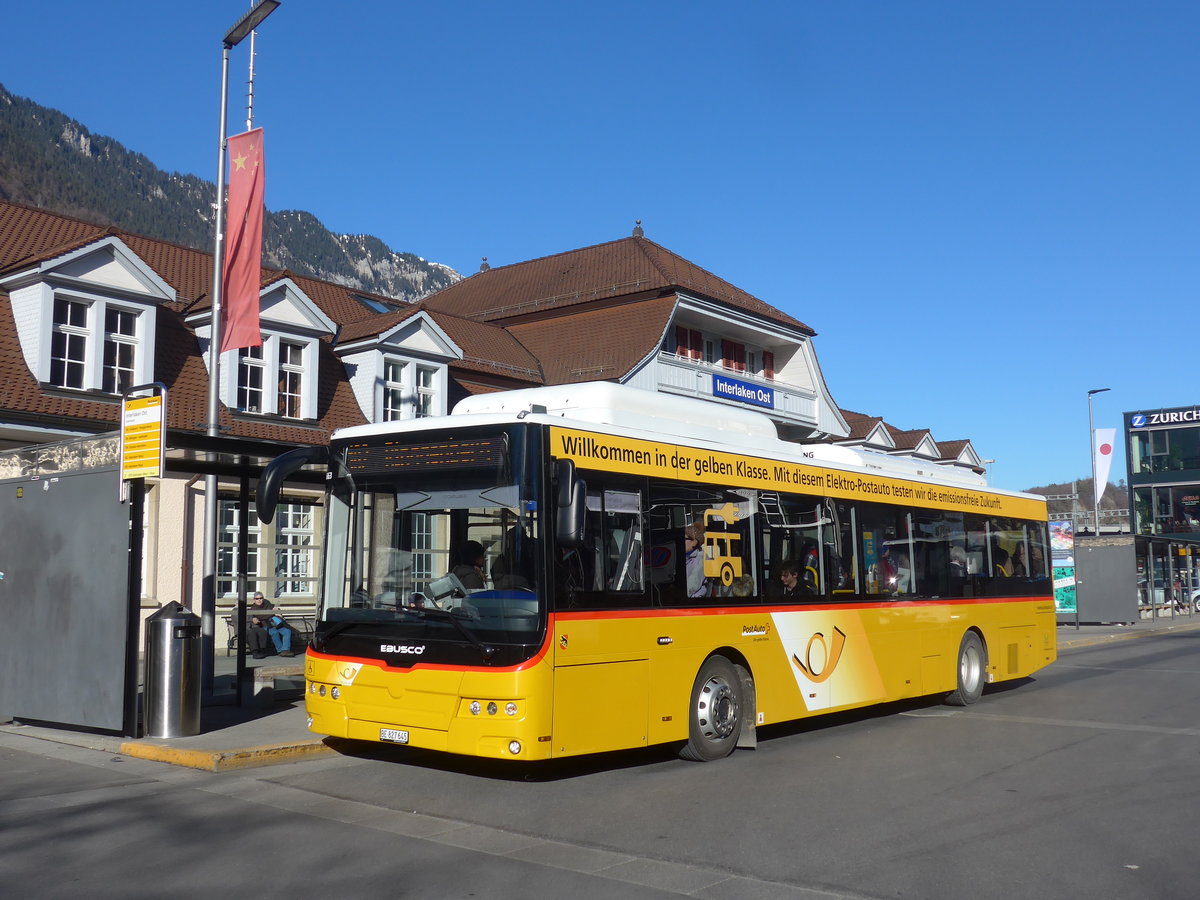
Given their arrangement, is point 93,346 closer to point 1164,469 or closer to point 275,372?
point 275,372

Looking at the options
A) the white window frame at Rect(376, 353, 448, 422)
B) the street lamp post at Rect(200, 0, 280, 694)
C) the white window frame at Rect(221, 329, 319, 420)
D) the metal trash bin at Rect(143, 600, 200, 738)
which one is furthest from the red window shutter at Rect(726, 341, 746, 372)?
the metal trash bin at Rect(143, 600, 200, 738)

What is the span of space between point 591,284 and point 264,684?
905 inches

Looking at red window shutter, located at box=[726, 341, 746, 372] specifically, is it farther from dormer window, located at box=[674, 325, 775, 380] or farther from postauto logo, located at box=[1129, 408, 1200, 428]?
postauto logo, located at box=[1129, 408, 1200, 428]

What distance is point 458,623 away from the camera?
916 centimetres

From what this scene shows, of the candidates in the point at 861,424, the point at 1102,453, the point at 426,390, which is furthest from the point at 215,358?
the point at 1102,453

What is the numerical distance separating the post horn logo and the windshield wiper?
13.6 feet

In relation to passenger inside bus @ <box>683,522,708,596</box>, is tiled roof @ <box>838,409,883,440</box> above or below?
above

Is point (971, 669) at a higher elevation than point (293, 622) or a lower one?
lower

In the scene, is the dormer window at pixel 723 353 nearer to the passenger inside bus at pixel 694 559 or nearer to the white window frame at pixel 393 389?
the white window frame at pixel 393 389

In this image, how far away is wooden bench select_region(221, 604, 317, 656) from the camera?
21875 millimetres

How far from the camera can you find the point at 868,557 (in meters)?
13.6

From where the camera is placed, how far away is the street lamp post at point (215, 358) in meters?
13.8

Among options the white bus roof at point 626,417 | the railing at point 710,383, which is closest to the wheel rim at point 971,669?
the white bus roof at point 626,417

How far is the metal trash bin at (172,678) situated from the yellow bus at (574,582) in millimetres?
1929
